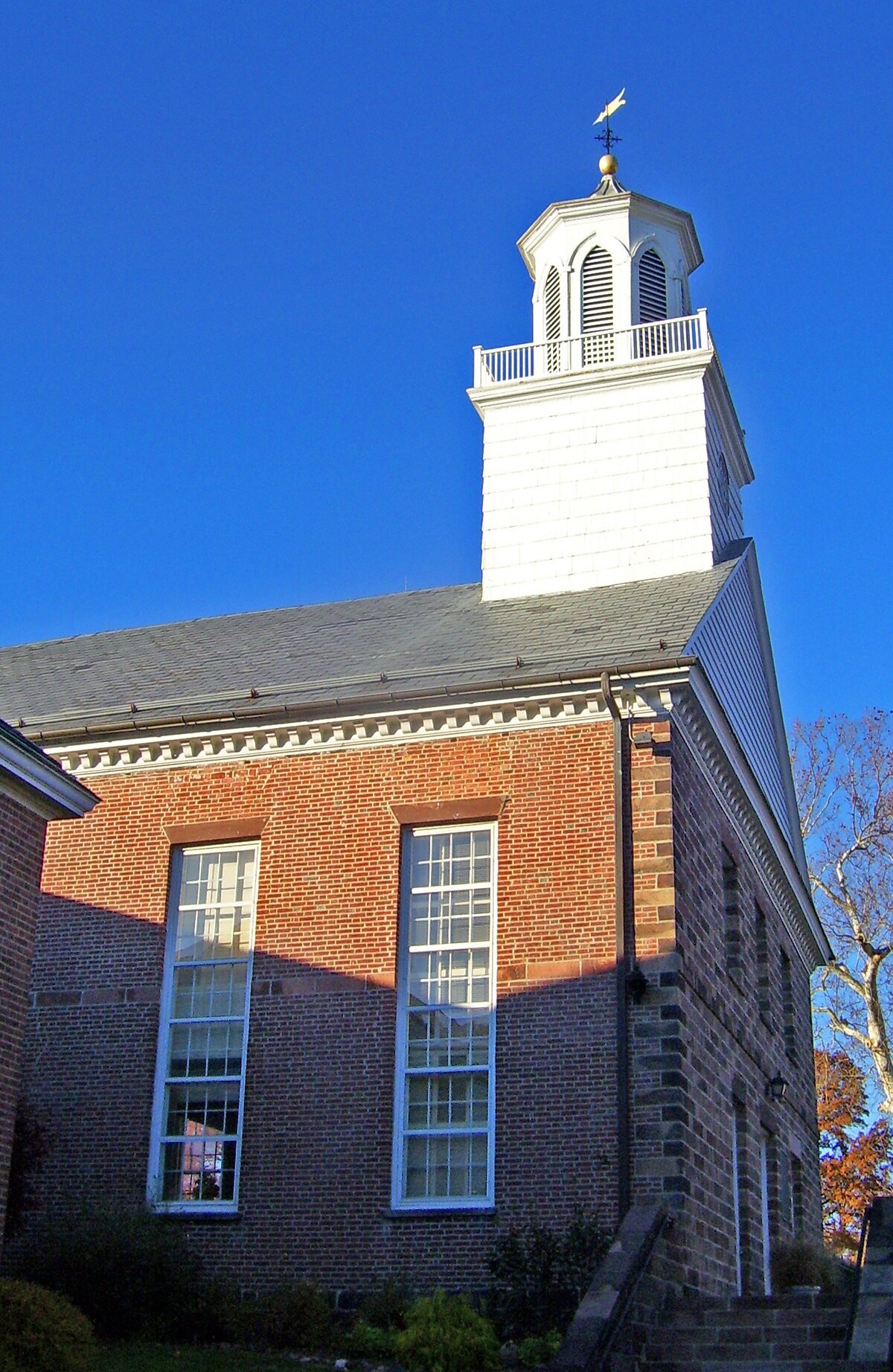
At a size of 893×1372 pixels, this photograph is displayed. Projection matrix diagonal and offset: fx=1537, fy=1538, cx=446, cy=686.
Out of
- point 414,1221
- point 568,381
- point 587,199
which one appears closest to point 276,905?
point 414,1221

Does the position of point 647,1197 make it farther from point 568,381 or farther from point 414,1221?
point 568,381

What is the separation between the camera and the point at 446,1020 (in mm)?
17641

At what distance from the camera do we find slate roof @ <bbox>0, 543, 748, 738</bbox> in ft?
62.2

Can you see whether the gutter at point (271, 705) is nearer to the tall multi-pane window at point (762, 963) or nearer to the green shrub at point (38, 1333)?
the tall multi-pane window at point (762, 963)

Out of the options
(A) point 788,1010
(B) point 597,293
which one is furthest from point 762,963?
(B) point 597,293

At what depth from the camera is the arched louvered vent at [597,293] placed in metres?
26.1

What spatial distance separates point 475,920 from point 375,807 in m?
1.90

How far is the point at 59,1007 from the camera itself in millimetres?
18922

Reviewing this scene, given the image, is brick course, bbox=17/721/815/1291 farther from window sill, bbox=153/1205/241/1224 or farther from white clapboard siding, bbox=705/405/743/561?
white clapboard siding, bbox=705/405/743/561

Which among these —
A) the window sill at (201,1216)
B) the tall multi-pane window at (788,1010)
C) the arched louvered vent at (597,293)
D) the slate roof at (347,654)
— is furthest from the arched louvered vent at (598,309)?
the window sill at (201,1216)

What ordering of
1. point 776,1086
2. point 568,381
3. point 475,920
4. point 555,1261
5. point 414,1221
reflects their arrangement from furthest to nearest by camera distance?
1. point 568,381
2. point 776,1086
3. point 475,920
4. point 414,1221
5. point 555,1261

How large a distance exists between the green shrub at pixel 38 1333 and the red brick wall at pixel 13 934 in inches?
72.3

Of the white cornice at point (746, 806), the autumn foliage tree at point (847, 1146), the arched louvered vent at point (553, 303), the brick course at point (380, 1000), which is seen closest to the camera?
the brick course at point (380, 1000)

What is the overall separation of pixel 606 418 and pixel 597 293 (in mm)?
2813
